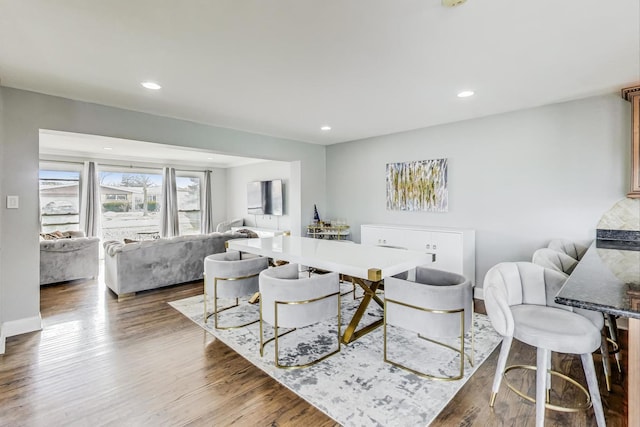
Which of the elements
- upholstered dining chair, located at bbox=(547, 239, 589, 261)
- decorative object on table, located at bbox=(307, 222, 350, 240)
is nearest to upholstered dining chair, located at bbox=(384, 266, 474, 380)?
upholstered dining chair, located at bbox=(547, 239, 589, 261)

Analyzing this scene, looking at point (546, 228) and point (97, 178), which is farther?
point (97, 178)

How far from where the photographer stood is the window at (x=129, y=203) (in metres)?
7.39

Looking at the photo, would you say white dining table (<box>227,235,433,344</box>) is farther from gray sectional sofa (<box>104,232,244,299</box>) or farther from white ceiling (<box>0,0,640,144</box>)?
white ceiling (<box>0,0,640,144</box>)

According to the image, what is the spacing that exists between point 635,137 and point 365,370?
319 cm

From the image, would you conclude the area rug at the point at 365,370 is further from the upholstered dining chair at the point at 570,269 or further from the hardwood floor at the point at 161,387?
the upholstered dining chair at the point at 570,269

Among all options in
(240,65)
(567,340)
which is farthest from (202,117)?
(567,340)

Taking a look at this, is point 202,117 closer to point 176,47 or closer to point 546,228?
point 176,47

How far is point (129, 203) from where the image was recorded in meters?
7.78

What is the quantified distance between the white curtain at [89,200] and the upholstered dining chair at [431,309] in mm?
7351

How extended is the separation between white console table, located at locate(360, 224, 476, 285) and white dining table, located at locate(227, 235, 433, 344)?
4.17 feet

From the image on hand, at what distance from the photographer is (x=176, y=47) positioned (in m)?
2.13

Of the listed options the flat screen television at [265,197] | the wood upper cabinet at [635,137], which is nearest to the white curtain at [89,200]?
the flat screen television at [265,197]

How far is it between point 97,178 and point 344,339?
718cm

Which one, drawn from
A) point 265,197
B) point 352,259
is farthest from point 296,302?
point 265,197
